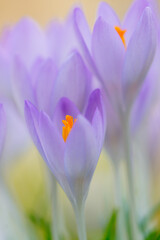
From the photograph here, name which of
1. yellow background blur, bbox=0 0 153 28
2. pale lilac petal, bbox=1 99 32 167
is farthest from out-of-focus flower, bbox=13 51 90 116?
yellow background blur, bbox=0 0 153 28

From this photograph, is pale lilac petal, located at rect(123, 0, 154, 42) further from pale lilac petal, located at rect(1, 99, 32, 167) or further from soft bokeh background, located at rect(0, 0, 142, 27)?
soft bokeh background, located at rect(0, 0, 142, 27)

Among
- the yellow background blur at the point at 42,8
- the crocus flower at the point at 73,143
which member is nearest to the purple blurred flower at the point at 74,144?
the crocus flower at the point at 73,143

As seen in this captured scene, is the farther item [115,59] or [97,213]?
[97,213]

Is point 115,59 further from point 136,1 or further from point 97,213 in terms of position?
point 97,213

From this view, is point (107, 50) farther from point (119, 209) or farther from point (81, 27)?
point (119, 209)

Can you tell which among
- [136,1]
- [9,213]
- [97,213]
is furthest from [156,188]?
[136,1]

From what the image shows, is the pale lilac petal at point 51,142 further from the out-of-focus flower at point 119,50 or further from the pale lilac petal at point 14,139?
the pale lilac petal at point 14,139

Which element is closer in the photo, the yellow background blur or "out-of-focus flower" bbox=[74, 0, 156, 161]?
"out-of-focus flower" bbox=[74, 0, 156, 161]
